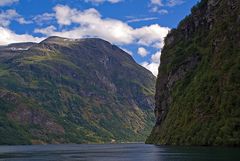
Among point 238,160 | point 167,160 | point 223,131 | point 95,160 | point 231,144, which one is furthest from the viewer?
point 223,131

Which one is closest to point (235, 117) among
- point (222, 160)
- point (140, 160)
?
point (140, 160)

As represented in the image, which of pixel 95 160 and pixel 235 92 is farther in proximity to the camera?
pixel 235 92

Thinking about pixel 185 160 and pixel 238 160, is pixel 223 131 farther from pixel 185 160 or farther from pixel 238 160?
pixel 238 160

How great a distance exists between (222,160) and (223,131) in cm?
9024

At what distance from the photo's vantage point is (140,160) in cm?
12412

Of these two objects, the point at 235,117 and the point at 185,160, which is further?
the point at 235,117

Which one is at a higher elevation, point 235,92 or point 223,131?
point 235,92

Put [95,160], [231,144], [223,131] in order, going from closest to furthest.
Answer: [95,160] → [231,144] → [223,131]

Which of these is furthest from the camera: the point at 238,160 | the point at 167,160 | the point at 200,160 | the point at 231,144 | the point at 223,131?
the point at 223,131

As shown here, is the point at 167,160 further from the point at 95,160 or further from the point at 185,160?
the point at 95,160

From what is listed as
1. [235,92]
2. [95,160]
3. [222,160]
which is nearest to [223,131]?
[235,92]

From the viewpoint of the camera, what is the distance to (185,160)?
112 metres

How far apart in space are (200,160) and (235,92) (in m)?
98.9

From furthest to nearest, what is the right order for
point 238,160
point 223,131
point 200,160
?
point 223,131 → point 200,160 → point 238,160
